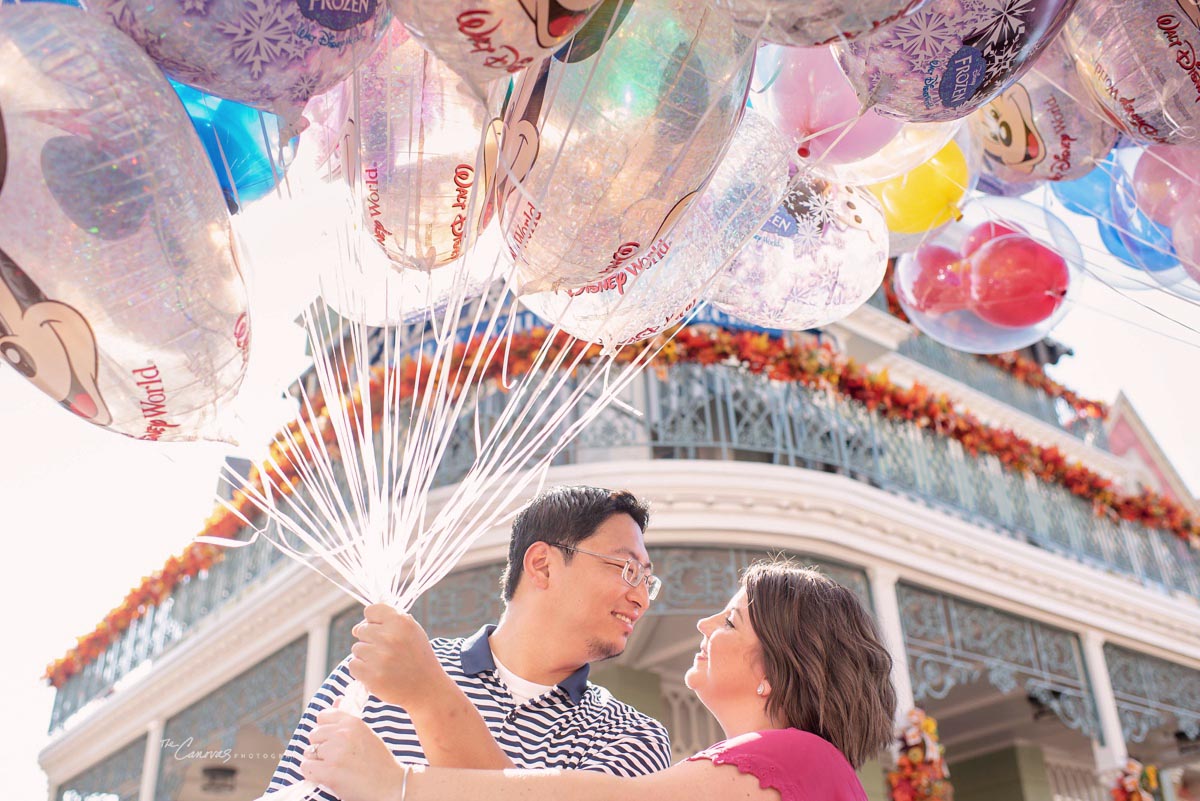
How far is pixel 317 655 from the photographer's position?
7.50 metres

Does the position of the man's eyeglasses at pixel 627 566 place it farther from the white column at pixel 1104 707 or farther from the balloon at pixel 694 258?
the white column at pixel 1104 707

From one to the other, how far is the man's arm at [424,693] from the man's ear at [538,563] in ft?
1.54

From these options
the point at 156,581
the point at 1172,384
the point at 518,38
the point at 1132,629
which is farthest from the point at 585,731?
the point at 156,581

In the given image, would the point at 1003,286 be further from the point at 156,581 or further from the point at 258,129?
the point at 156,581

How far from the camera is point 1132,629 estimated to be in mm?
9062

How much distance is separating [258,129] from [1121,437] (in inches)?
649

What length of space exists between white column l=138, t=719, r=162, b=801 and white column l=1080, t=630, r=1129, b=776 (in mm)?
7780

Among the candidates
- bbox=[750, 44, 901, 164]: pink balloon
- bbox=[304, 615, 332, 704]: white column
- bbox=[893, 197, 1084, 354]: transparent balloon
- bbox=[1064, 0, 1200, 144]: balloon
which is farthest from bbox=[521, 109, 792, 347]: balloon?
bbox=[304, 615, 332, 704]: white column

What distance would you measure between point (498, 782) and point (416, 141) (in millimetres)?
1243

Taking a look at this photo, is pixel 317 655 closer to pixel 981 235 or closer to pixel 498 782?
pixel 981 235

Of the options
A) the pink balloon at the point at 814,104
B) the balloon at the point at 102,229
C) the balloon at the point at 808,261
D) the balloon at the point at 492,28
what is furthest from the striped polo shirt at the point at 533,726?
the pink balloon at the point at 814,104

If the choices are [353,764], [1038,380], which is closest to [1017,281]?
[353,764]

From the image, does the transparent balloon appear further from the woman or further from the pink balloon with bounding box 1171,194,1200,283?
the woman

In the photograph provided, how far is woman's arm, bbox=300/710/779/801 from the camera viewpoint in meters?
1.42
